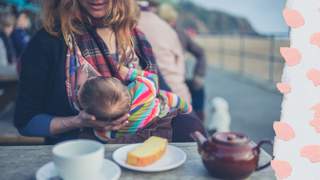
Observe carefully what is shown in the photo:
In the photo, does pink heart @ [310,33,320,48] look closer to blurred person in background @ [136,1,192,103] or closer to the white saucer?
blurred person in background @ [136,1,192,103]

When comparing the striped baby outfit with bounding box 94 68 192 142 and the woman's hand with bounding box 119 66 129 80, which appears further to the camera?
the woman's hand with bounding box 119 66 129 80

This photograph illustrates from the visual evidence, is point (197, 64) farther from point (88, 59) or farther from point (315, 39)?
point (88, 59)

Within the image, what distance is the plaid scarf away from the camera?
1353 millimetres

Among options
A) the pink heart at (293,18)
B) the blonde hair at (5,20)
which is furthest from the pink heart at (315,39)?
the blonde hair at (5,20)

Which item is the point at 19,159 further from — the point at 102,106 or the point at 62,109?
the point at 62,109

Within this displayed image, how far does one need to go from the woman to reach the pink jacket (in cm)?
106

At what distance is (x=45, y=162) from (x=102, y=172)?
0.74 feet

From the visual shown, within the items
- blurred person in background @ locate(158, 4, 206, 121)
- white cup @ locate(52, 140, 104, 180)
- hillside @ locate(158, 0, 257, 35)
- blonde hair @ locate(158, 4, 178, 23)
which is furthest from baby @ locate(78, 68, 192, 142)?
hillside @ locate(158, 0, 257, 35)

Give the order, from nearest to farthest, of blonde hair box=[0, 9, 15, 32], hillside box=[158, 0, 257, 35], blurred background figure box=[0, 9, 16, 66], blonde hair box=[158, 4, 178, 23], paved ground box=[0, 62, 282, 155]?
1. paved ground box=[0, 62, 282, 155]
2. blonde hair box=[158, 4, 178, 23]
3. blurred background figure box=[0, 9, 16, 66]
4. blonde hair box=[0, 9, 15, 32]
5. hillside box=[158, 0, 257, 35]

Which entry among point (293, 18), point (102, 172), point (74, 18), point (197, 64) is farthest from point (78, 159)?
point (197, 64)

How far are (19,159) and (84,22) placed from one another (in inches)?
32.2

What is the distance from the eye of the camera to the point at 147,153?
83cm

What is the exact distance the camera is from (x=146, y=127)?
1.31 meters

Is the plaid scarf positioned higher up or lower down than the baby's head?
higher up
